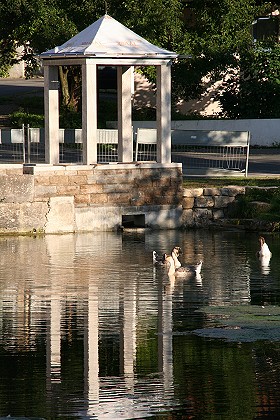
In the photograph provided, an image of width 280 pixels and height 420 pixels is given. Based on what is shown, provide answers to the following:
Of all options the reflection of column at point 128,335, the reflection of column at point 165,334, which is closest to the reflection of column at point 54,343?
the reflection of column at point 128,335

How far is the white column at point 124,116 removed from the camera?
81.8 ft

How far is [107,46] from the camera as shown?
23.4 metres

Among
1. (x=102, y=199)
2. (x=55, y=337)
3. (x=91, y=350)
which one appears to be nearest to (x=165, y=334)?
(x=91, y=350)

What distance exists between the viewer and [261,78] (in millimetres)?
38875

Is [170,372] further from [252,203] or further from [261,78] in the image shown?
[261,78]

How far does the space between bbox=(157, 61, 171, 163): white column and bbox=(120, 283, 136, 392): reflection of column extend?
757 centimetres

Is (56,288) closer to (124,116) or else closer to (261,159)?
(124,116)

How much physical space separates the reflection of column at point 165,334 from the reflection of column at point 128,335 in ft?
0.98

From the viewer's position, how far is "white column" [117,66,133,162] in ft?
81.8

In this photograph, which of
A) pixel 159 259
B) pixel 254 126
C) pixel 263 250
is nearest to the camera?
pixel 159 259

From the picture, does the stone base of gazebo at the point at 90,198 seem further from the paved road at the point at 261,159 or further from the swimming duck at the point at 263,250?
the swimming duck at the point at 263,250

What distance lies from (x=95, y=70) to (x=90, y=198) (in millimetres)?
2465

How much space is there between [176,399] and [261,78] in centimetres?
2870

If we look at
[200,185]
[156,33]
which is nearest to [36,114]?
[156,33]
